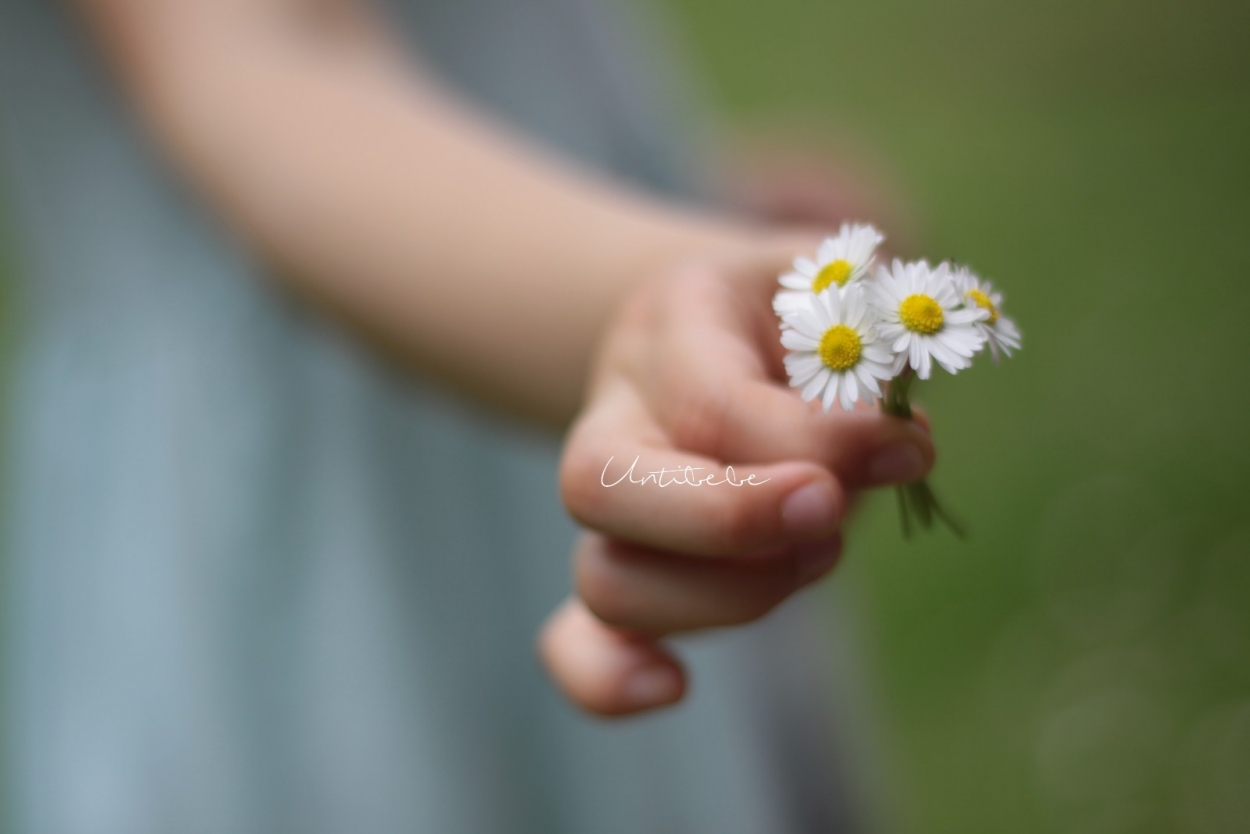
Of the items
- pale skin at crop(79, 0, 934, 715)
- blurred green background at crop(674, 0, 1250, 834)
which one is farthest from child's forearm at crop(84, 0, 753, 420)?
blurred green background at crop(674, 0, 1250, 834)

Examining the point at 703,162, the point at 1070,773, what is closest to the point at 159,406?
the point at 703,162

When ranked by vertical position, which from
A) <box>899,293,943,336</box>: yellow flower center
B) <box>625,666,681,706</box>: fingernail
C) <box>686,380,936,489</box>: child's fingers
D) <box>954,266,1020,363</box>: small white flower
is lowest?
<box>625,666,681,706</box>: fingernail

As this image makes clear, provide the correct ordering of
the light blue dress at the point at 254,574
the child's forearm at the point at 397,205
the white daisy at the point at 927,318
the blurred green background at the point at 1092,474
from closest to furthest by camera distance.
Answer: the white daisy at the point at 927,318, the child's forearm at the point at 397,205, the light blue dress at the point at 254,574, the blurred green background at the point at 1092,474

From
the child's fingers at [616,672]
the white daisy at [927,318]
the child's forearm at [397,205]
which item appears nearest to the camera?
the white daisy at [927,318]

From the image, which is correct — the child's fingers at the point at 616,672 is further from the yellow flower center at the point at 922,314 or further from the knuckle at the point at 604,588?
the yellow flower center at the point at 922,314

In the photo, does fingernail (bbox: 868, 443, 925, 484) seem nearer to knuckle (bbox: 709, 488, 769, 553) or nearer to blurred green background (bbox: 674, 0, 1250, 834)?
knuckle (bbox: 709, 488, 769, 553)

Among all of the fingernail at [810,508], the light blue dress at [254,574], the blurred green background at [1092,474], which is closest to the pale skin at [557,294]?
the fingernail at [810,508]
